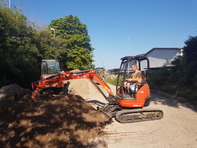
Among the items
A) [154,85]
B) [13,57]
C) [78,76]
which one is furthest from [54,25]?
[78,76]

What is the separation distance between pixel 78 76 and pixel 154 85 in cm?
1139

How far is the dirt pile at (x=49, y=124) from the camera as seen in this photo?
339cm

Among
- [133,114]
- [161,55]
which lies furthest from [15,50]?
[161,55]

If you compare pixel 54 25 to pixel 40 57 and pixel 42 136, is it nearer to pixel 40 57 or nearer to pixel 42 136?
pixel 40 57

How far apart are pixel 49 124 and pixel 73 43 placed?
22831 mm

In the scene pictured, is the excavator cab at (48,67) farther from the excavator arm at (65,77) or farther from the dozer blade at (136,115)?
the dozer blade at (136,115)

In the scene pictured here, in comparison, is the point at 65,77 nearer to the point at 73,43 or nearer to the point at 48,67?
the point at 48,67

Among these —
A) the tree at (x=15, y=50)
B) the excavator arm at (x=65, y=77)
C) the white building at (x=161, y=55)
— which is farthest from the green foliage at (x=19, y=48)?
the white building at (x=161, y=55)

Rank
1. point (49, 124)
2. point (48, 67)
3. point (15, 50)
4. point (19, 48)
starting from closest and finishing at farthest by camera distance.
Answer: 1. point (49, 124)
2. point (48, 67)
3. point (15, 50)
4. point (19, 48)

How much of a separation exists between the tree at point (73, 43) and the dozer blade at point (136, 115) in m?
18.2

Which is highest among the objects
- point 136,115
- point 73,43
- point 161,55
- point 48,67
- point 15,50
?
point 73,43

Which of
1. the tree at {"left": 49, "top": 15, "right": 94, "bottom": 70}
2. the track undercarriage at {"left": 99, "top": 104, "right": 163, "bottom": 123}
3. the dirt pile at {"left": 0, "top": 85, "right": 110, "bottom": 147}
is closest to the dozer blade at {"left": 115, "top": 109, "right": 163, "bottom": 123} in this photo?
the track undercarriage at {"left": 99, "top": 104, "right": 163, "bottom": 123}

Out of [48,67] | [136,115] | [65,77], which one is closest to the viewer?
[136,115]

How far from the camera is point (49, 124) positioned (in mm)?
4051
